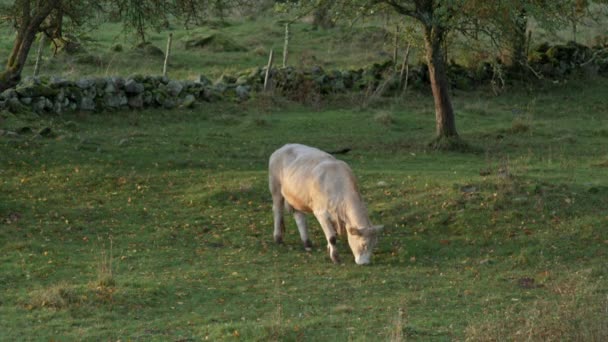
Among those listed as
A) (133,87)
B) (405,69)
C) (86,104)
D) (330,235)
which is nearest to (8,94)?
(86,104)

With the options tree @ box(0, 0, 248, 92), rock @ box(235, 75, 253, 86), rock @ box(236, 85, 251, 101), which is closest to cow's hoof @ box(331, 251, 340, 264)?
tree @ box(0, 0, 248, 92)

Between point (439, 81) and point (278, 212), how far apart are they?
29.8ft

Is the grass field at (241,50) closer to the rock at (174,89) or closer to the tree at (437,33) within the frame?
the rock at (174,89)

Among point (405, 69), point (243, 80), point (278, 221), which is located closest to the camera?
point (278, 221)

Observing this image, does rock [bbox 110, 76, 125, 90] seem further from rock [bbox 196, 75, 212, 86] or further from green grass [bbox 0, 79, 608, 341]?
rock [bbox 196, 75, 212, 86]

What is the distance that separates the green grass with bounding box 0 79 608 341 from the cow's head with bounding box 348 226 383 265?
24 centimetres

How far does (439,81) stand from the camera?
2573 cm

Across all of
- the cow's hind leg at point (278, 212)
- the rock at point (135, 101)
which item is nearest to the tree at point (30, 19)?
the cow's hind leg at point (278, 212)

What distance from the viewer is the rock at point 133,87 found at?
96.2ft

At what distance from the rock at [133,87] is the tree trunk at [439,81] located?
852 centimetres

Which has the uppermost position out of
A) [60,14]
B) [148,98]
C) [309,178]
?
[60,14]

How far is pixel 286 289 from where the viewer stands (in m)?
14.6

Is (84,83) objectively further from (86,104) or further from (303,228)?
(303,228)

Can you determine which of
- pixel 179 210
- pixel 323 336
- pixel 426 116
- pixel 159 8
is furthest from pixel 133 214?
pixel 426 116
